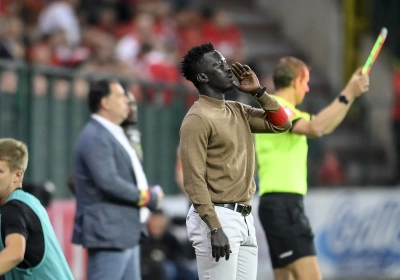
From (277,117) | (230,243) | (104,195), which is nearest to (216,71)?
(277,117)

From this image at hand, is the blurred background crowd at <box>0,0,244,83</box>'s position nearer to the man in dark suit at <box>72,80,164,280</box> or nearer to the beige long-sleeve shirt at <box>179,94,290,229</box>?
the man in dark suit at <box>72,80,164,280</box>

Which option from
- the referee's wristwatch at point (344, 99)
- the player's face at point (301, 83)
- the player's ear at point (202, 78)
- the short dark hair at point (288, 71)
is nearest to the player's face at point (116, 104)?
the short dark hair at point (288, 71)

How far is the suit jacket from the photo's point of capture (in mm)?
7625

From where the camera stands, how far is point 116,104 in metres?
7.90

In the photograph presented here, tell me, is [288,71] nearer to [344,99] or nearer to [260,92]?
[344,99]

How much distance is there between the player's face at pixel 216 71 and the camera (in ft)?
20.2

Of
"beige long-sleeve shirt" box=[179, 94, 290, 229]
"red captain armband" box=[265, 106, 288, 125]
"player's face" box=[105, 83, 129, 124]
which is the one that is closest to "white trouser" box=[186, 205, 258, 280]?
"beige long-sleeve shirt" box=[179, 94, 290, 229]

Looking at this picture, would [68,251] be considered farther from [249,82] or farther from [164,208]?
[249,82]

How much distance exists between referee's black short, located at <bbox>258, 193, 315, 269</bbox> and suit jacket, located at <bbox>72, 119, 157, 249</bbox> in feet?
3.07

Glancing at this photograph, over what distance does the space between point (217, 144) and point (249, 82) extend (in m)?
0.43

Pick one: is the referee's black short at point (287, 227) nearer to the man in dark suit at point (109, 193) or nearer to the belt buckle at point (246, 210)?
the man in dark suit at point (109, 193)

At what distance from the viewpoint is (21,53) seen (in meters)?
11.9

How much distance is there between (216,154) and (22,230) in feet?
4.22

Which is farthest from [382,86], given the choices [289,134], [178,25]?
[289,134]
